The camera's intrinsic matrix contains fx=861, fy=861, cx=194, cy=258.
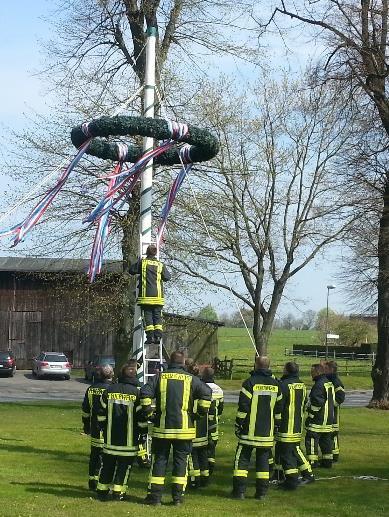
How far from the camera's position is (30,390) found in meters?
38.8

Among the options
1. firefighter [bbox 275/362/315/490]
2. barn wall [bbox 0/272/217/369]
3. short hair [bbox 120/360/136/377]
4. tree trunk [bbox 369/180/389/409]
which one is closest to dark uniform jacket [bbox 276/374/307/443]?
firefighter [bbox 275/362/315/490]

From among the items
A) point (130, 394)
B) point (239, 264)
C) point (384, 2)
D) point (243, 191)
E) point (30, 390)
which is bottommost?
point (30, 390)

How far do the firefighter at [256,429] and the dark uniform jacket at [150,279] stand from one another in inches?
107

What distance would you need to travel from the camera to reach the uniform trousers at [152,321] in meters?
14.1

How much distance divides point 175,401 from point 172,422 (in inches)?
10.8

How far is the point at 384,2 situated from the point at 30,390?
2510 centimetres

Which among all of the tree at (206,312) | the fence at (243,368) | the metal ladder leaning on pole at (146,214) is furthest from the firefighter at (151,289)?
the fence at (243,368)

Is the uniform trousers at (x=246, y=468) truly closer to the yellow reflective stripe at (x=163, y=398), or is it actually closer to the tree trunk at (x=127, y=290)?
the yellow reflective stripe at (x=163, y=398)

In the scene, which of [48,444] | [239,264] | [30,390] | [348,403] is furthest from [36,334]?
[48,444]

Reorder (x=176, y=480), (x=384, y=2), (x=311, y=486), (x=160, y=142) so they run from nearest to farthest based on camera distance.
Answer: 1. (x=176, y=480)
2. (x=311, y=486)
3. (x=160, y=142)
4. (x=384, y=2)

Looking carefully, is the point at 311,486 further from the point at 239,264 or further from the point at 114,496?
the point at 239,264

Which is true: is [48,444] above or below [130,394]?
below

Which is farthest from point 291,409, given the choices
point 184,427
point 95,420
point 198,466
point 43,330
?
point 43,330

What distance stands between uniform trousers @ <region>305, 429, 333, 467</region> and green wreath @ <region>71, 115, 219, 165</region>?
17.5 ft
